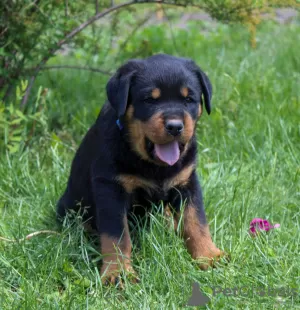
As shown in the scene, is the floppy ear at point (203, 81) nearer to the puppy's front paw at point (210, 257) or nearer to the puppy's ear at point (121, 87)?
the puppy's ear at point (121, 87)

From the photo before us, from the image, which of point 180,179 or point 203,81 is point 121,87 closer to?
point 203,81

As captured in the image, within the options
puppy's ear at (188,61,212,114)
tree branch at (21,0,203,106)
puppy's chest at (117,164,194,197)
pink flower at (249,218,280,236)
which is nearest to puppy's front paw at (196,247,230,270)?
pink flower at (249,218,280,236)

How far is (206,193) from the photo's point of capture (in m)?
4.27

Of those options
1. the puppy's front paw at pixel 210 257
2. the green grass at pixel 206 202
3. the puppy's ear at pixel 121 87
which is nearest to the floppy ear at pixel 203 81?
the puppy's ear at pixel 121 87

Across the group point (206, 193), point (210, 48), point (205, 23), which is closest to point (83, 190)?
point (206, 193)

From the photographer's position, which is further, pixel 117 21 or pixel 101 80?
pixel 101 80

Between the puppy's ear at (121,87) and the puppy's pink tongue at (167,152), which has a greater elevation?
the puppy's ear at (121,87)

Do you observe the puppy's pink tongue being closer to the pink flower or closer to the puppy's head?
the puppy's head

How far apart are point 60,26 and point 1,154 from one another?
39.4 inches

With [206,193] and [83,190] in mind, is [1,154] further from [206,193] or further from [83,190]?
[206,193]

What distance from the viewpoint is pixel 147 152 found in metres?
3.50

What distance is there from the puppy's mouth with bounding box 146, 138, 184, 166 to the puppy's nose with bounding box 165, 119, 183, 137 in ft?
0.40

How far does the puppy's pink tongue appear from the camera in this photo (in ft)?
11.3

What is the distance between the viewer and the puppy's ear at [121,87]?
3.40m
